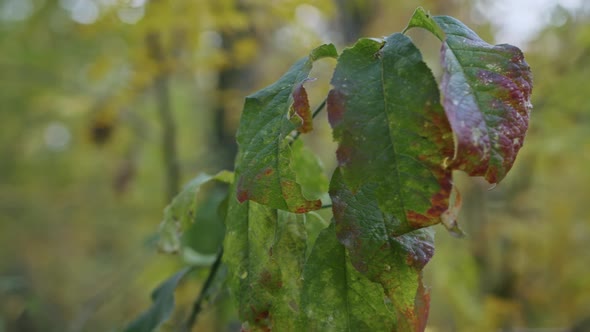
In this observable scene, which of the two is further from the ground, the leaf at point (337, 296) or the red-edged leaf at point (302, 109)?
the red-edged leaf at point (302, 109)

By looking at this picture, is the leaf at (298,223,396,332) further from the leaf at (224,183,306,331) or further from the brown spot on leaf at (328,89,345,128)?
the brown spot on leaf at (328,89,345,128)

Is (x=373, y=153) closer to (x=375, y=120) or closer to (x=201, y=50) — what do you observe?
(x=375, y=120)

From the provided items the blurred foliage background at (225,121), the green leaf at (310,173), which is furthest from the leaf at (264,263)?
the blurred foliage background at (225,121)

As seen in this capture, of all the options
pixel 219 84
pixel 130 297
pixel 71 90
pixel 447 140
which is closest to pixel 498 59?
pixel 447 140

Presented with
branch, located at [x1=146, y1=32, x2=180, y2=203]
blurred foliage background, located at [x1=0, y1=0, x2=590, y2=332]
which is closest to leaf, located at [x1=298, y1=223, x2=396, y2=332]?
blurred foliage background, located at [x1=0, y1=0, x2=590, y2=332]

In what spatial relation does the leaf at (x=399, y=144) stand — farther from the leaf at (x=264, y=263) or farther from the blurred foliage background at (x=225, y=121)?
the blurred foliage background at (x=225, y=121)

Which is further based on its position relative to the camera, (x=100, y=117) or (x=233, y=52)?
(x=100, y=117)

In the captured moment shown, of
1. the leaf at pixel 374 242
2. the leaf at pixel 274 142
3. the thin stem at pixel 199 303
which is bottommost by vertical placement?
the thin stem at pixel 199 303
